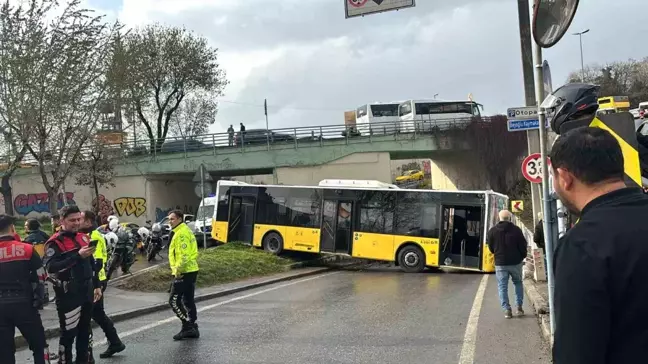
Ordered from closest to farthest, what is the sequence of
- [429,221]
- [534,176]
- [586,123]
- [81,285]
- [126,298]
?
[586,123] < [81,285] < [534,176] < [126,298] < [429,221]

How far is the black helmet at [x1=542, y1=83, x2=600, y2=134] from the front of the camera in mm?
4664

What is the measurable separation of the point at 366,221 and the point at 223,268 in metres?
5.93

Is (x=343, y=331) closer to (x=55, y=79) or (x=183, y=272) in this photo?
(x=183, y=272)

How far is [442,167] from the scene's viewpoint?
148ft

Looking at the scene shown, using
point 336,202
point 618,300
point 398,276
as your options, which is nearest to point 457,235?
point 398,276

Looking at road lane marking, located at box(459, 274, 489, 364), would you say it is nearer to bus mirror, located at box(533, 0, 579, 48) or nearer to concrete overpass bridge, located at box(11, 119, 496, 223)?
bus mirror, located at box(533, 0, 579, 48)

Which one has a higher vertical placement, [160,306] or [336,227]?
[336,227]

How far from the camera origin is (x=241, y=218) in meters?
23.3

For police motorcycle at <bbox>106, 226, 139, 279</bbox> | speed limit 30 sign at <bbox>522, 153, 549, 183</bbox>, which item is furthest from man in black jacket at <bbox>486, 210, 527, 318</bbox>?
police motorcycle at <bbox>106, 226, 139, 279</bbox>

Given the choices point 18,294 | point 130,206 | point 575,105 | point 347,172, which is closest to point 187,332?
point 18,294

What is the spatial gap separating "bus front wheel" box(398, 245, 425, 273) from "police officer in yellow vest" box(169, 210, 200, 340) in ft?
40.9

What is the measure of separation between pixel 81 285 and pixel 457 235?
1506 centimetres

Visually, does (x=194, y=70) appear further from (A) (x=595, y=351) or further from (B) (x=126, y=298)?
(A) (x=595, y=351)

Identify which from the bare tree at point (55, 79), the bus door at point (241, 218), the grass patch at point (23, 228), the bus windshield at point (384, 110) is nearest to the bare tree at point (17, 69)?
the bare tree at point (55, 79)
